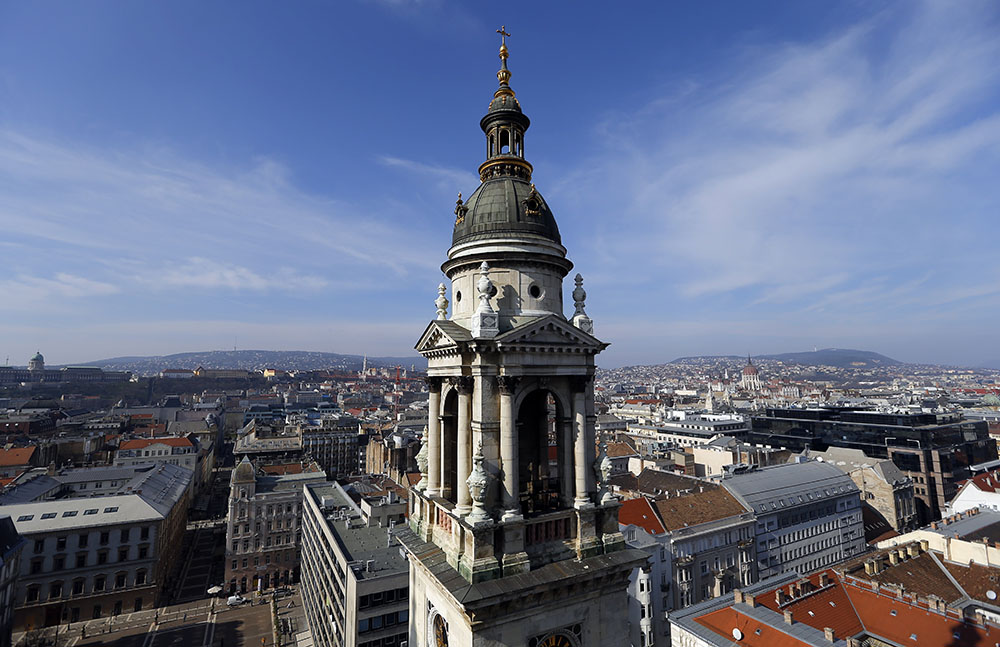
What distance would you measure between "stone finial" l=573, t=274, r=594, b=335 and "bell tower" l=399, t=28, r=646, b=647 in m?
0.04

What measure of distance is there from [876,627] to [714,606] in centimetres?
1074

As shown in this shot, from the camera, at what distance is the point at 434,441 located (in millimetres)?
17500

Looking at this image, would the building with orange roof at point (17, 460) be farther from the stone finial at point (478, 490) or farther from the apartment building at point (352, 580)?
the stone finial at point (478, 490)

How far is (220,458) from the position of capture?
155125 millimetres

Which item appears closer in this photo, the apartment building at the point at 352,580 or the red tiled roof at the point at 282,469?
the apartment building at the point at 352,580

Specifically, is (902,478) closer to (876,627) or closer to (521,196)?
(876,627)

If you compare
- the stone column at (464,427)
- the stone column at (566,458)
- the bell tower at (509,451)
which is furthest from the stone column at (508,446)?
the stone column at (566,458)

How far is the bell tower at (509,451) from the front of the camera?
13.9 metres

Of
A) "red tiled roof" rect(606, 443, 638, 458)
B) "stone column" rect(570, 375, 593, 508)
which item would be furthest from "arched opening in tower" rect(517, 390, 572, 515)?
"red tiled roof" rect(606, 443, 638, 458)

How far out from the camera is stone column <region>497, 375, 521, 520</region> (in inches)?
568

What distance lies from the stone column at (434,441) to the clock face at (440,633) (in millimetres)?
3916

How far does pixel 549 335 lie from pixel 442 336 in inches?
143

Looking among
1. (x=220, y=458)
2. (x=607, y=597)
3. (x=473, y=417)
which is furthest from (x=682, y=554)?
(x=220, y=458)

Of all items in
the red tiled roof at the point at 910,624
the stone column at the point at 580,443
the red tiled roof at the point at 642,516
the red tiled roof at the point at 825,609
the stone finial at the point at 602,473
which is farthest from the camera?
the red tiled roof at the point at 642,516
